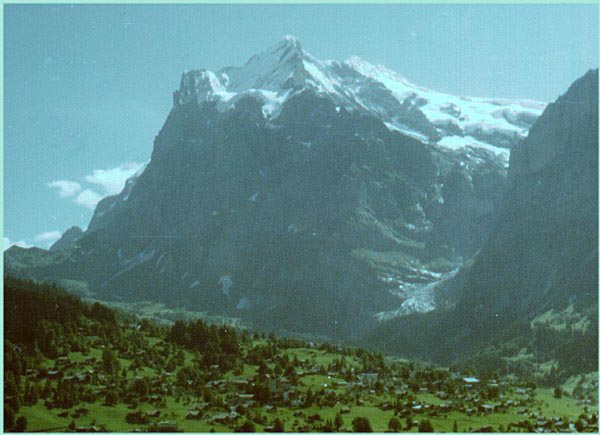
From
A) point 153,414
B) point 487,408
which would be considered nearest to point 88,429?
point 153,414

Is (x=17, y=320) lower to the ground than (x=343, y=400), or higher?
higher

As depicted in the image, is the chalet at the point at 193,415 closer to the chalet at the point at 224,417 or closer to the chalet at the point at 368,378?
the chalet at the point at 224,417

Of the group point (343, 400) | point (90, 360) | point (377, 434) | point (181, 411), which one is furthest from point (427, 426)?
point (90, 360)

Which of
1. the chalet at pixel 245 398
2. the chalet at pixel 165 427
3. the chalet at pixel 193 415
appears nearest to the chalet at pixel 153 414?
the chalet at pixel 165 427

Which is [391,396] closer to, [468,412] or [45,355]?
[468,412]

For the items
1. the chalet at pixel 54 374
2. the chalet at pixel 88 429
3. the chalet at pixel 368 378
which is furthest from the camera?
the chalet at pixel 368 378

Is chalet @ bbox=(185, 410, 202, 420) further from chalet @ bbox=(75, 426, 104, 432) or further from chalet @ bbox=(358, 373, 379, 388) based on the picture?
chalet @ bbox=(358, 373, 379, 388)

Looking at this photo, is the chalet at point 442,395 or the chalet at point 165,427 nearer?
the chalet at point 165,427

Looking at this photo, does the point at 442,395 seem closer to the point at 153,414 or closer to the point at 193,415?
the point at 193,415

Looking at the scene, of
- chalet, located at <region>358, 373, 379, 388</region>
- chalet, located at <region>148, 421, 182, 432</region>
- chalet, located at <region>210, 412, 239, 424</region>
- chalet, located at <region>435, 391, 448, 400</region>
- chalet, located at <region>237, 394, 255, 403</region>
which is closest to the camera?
chalet, located at <region>148, 421, 182, 432</region>

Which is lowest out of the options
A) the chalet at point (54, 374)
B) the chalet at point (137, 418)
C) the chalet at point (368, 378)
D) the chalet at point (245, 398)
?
the chalet at point (137, 418)

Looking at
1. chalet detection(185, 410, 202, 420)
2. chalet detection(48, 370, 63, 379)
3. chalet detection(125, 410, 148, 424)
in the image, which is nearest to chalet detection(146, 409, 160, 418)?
chalet detection(125, 410, 148, 424)
